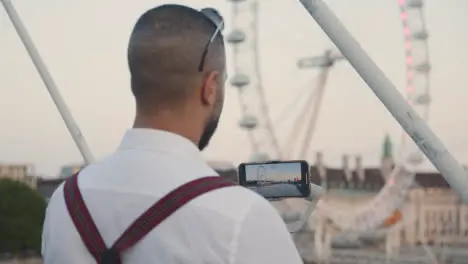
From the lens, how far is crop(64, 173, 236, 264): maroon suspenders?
1475mm

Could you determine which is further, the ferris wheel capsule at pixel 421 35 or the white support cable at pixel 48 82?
the ferris wheel capsule at pixel 421 35

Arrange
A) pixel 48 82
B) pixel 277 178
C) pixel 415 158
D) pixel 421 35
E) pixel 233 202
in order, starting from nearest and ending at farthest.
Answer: pixel 233 202 < pixel 277 178 < pixel 48 82 < pixel 421 35 < pixel 415 158

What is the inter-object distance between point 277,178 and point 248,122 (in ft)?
66.1

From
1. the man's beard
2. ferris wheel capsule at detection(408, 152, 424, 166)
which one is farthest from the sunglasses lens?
ferris wheel capsule at detection(408, 152, 424, 166)

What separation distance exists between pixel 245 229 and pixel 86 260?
263 millimetres

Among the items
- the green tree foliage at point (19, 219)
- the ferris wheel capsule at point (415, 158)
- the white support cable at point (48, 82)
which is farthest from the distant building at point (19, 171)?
the white support cable at point (48, 82)

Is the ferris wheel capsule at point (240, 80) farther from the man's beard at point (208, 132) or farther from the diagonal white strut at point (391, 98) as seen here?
the man's beard at point (208, 132)

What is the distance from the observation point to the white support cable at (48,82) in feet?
24.1

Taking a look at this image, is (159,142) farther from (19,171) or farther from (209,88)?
(19,171)

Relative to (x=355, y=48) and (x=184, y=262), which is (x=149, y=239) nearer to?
(x=184, y=262)

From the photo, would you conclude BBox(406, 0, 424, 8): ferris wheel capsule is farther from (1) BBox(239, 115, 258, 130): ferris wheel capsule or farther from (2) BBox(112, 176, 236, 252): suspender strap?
(2) BBox(112, 176, 236, 252): suspender strap

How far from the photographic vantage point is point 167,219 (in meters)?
1.47

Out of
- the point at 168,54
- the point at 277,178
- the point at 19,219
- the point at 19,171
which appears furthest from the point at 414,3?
the point at 19,171

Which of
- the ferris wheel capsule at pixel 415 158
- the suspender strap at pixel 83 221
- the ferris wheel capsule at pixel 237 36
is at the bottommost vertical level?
the ferris wheel capsule at pixel 415 158
